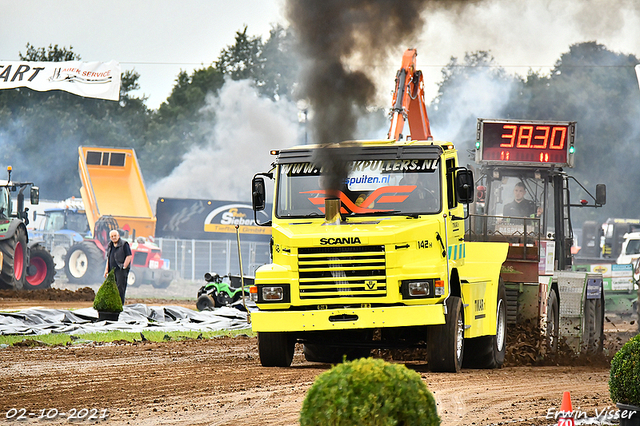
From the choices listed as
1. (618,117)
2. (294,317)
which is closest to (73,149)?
(618,117)

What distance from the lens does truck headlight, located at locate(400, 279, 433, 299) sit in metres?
10.2

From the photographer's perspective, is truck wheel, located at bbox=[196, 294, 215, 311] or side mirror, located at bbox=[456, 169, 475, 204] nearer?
side mirror, located at bbox=[456, 169, 475, 204]

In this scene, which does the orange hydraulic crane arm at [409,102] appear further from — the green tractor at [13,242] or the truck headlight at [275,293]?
the green tractor at [13,242]

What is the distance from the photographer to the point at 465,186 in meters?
10.7

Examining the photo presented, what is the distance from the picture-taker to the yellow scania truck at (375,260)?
33.8ft

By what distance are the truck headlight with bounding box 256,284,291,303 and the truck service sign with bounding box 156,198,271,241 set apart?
29461 mm

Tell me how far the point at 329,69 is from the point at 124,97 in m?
57.3

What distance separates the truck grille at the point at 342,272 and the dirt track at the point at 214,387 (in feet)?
3.32

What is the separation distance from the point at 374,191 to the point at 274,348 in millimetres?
2293

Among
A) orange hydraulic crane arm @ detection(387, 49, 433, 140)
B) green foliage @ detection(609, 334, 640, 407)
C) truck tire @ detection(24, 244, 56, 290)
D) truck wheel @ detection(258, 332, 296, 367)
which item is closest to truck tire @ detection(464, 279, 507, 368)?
truck wheel @ detection(258, 332, 296, 367)

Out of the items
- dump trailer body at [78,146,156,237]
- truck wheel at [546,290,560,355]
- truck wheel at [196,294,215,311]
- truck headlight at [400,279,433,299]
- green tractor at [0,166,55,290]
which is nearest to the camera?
truck headlight at [400,279,433,299]

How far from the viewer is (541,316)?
13547mm

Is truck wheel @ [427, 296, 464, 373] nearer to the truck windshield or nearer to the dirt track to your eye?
the dirt track

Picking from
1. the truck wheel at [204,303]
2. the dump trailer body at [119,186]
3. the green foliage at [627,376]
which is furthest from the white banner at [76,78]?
the green foliage at [627,376]
